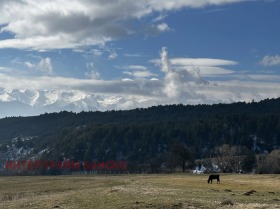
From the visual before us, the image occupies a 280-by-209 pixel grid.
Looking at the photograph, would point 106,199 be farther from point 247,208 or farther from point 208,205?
point 247,208

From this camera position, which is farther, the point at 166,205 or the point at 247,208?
the point at 166,205

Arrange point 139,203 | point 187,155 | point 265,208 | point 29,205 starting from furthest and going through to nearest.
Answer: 1. point 187,155
2. point 29,205
3. point 139,203
4. point 265,208

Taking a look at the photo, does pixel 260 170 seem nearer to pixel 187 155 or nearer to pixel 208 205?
pixel 187 155

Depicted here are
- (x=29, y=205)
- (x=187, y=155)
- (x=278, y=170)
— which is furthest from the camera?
(x=187, y=155)

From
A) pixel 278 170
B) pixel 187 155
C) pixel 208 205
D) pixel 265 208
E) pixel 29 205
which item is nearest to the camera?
pixel 265 208

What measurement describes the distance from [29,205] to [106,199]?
867 centimetres

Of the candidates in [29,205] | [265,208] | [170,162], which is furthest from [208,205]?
[170,162]

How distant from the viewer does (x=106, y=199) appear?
5150 centimetres

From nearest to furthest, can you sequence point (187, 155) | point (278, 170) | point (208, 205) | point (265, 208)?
point (265, 208), point (208, 205), point (278, 170), point (187, 155)

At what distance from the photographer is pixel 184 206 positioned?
4234 centimetres

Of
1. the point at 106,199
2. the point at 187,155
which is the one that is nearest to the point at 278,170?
the point at 187,155

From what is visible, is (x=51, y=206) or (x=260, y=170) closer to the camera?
(x=51, y=206)

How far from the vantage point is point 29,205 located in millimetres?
50469

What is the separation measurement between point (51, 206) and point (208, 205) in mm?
17407
